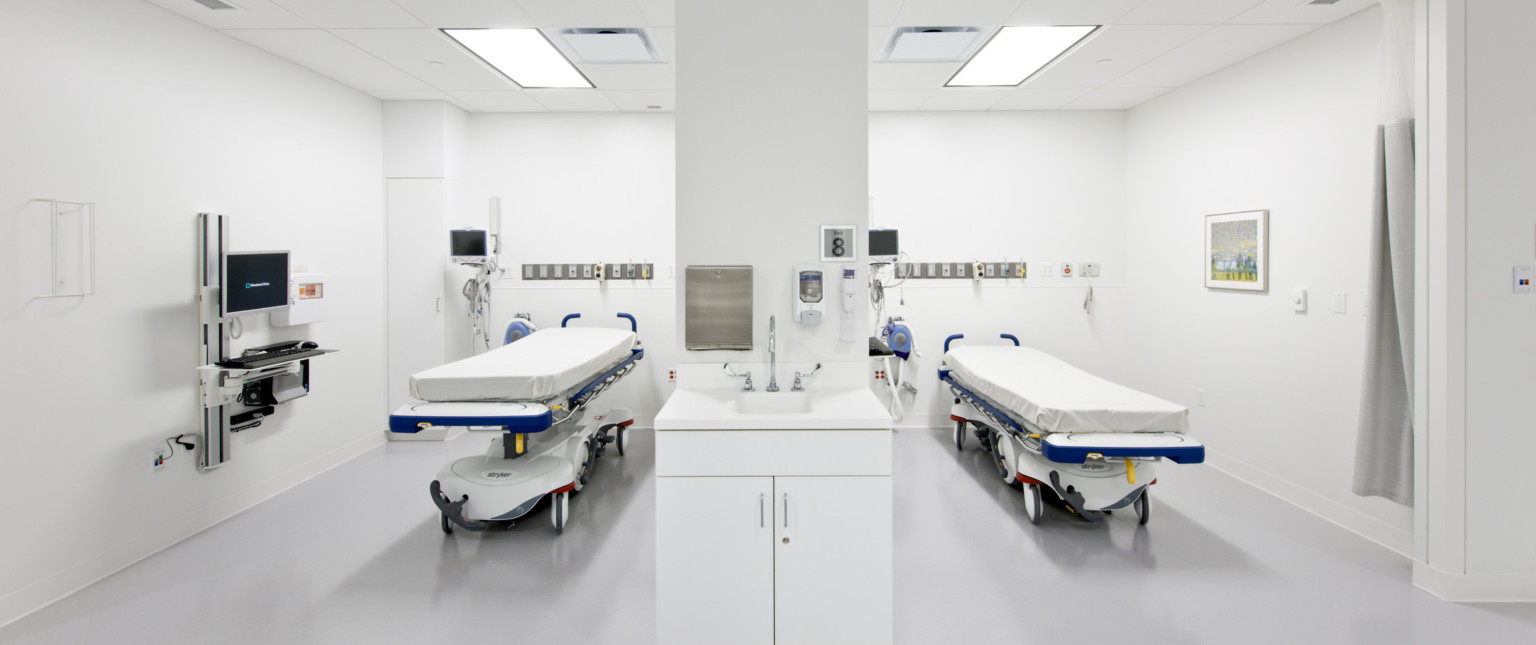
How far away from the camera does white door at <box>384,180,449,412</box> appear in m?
5.22

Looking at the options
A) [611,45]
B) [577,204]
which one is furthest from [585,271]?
Answer: [611,45]

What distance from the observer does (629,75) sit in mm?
4598

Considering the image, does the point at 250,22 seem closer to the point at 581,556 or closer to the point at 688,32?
the point at 688,32

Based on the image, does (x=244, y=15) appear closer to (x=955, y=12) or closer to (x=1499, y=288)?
(x=955, y=12)

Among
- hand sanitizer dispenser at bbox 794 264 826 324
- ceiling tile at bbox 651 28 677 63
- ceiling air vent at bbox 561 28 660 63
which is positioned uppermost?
ceiling air vent at bbox 561 28 660 63

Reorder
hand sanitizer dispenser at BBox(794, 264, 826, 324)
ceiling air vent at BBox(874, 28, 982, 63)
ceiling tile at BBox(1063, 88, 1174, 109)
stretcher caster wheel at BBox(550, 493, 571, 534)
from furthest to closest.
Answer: ceiling tile at BBox(1063, 88, 1174, 109) → ceiling air vent at BBox(874, 28, 982, 63) → stretcher caster wheel at BBox(550, 493, 571, 534) → hand sanitizer dispenser at BBox(794, 264, 826, 324)

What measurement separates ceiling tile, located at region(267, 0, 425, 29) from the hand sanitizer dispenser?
8.69ft

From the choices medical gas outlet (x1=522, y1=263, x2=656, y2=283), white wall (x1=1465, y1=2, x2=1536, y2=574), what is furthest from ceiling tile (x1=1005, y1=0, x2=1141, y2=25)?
medical gas outlet (x1=522, y1=263, x2=656, y2=283)

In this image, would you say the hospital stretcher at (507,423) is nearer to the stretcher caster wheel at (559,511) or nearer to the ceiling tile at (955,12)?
the stretcher caster wheel at (559,511)

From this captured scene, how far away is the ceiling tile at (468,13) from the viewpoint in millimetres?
3352

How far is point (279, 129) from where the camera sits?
13.6 ft

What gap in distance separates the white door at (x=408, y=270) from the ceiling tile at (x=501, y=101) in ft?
2.42

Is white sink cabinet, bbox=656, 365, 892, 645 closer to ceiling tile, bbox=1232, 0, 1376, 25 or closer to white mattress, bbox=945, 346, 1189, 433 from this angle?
white mattress, bbox=945, 346, 1189, 433

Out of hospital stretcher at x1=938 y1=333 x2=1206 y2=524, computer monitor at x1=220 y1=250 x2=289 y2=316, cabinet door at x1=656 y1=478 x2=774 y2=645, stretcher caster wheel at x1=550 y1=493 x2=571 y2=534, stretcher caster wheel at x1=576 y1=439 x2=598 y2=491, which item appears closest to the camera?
cabinet door at x1=656 y1=478 x2=774 y2=645
